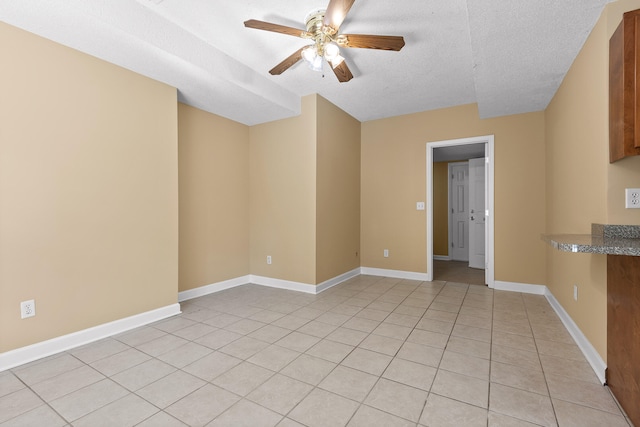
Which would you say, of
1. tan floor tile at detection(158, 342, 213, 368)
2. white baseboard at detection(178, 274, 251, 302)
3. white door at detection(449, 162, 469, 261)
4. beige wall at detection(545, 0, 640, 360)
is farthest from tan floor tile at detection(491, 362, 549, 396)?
white door at detection(449, 162, 469, 261)

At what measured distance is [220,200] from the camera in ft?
13.6

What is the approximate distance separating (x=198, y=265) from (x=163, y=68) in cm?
233

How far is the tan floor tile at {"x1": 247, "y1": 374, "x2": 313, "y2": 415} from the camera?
1669 mm

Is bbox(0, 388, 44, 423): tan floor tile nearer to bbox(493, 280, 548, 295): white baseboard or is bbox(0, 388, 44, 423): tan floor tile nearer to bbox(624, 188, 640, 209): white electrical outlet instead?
bbox(624, 188, 640, 209): white electrical outlet

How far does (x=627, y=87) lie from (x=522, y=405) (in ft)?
6.15

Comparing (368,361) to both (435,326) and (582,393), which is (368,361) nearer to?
(435,326)

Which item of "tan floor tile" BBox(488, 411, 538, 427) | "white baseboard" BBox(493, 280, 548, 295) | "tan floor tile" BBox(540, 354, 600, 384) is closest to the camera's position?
"tan floor tile" BBox(488, 411, 538, 427)

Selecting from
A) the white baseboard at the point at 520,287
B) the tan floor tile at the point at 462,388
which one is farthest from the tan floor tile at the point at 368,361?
the white baseboard at the point at 520,287

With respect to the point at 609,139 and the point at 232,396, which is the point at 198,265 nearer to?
the point at 232,396

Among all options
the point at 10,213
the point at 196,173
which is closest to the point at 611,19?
the point at 196,173

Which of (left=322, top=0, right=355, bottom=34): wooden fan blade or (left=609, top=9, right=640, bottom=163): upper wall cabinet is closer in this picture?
(left=609, top=9, right=640, bottom=163): upper wall cabinet

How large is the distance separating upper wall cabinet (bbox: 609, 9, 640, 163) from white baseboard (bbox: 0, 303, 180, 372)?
3.87 m

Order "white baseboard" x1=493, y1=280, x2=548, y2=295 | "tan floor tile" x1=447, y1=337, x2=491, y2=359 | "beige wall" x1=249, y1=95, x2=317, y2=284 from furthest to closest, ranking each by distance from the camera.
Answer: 1. "beige wall" x1=249, y1=95, x2=317, y2=284
2. "white baseboard" x1=493, y1=280, x2=548, y2=295
3. "tan floor tile" x1=447, y1=337, x2=491, y2=359

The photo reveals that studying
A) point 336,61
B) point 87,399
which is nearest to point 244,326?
point 87,399
